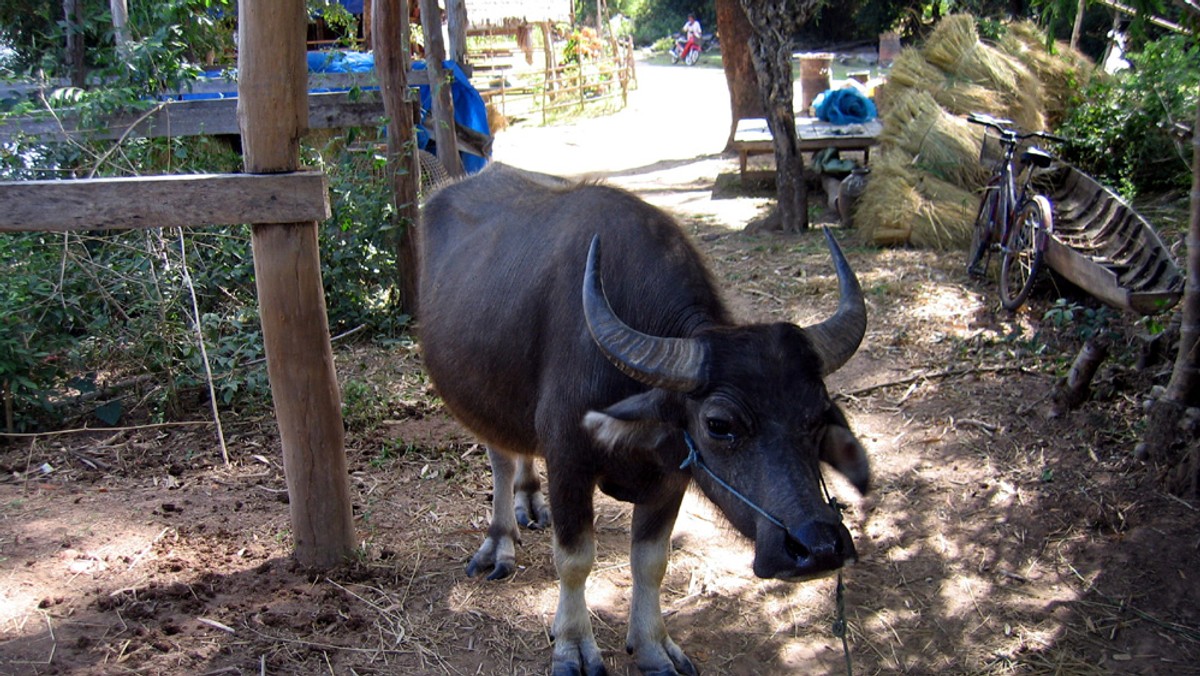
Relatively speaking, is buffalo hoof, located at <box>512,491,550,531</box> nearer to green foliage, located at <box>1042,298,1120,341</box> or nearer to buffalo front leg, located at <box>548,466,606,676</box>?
buffalo front leg, located at <box>548,466,606,676</box>

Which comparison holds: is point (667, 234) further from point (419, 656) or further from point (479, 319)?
point (419, 656)

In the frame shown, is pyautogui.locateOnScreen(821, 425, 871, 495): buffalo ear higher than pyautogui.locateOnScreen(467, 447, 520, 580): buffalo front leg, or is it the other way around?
pyautogui.locateOnScreen(821, 425, 871, 495): buffalo ear

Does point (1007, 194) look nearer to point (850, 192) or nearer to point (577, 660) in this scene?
point (850, 192)

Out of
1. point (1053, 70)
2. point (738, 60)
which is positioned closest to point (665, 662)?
point (1053, 70)

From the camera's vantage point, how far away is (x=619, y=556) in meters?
4.67

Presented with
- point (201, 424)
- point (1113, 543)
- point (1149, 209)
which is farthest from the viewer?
point (1149, 209)

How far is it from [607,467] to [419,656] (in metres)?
1.22

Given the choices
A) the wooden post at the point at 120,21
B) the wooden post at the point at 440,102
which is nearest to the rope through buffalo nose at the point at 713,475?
the wooden post at the point at 440,102

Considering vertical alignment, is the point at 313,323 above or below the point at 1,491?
above

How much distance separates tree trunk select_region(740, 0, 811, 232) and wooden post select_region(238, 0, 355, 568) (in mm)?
6557

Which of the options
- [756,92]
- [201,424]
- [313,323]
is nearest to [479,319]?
[313,323]

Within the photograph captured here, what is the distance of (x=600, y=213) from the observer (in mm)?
3814

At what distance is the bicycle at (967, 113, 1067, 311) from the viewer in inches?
285

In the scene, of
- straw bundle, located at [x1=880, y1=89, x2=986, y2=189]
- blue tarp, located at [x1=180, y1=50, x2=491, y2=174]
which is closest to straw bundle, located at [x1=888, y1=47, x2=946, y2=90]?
straw bundle, located at [x1=880, y1=89, x2=986, y2=189]
